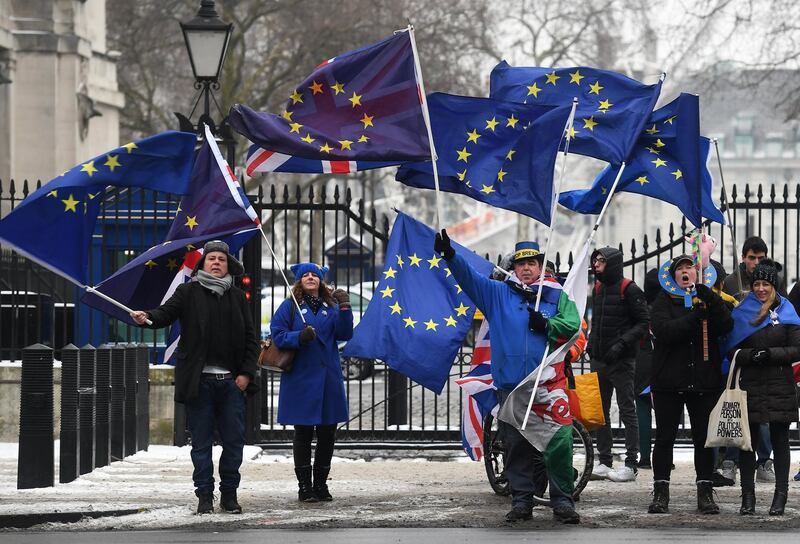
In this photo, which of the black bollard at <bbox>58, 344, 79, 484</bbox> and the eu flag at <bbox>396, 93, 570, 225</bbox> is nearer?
the eu flag at <bbox>396, 93, 570, 225</bbox>

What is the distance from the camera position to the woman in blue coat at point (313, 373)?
11906 millimetres

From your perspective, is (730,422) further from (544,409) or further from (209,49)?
(209,49)

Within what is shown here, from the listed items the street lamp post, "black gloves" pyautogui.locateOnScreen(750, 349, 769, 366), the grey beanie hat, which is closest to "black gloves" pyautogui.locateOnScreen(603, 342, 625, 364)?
"black gloves" pyautogui.locateOnScreen(750, 349, 769, 366)

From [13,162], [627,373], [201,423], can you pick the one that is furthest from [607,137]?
[13,162]

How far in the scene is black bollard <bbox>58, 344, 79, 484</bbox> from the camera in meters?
12.8

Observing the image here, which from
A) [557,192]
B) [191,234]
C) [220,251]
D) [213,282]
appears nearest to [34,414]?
[191,234]

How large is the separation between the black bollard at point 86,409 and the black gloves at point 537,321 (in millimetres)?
3851

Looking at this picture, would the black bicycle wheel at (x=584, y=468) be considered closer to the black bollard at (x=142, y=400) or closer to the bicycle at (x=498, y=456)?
the bicycle at (x=498, y=456)

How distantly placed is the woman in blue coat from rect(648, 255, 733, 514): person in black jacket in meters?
2.16

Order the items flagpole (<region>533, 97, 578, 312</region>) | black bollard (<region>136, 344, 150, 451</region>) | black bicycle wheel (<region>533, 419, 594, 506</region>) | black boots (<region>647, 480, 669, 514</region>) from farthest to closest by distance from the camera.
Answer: black bollard (<region>136, 344, 150, 451</region>)
black bicycle wheel (<region>533, 419, 594, 506</region>)
black boots (<region>647, 480, 669, 514</region>)
flagpole (<region>533, 97, 578, 312</region>)

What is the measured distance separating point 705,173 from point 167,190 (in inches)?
157

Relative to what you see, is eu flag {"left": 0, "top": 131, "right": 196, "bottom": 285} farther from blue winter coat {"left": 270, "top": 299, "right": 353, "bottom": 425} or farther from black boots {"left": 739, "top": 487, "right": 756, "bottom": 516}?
black boots {"left": 739, "top": 487, "right": 756, "bottom": 516}

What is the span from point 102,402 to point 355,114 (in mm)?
3433

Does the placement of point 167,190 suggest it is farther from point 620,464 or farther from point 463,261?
point 620,464
